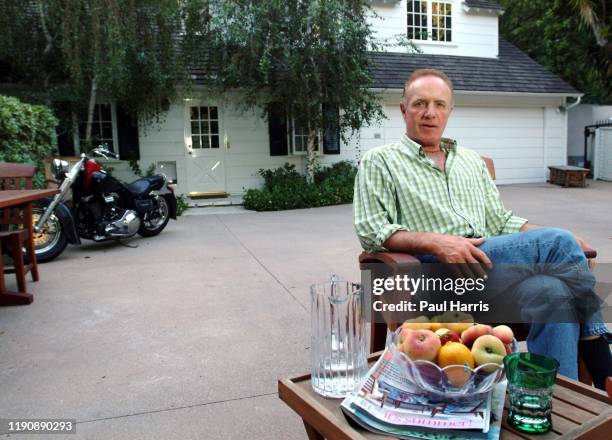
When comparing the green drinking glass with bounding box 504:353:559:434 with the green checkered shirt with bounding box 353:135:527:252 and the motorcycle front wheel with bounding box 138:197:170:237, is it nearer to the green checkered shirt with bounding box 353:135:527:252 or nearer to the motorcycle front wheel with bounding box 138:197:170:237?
the green checkered shirt with bounding box 353:135:527:252

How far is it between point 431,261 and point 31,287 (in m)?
3.71

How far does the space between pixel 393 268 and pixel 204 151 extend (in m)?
9.34

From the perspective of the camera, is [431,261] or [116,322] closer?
[431,261]

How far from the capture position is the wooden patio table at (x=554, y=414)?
1.22 m

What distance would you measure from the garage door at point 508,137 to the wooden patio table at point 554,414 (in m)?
11.7

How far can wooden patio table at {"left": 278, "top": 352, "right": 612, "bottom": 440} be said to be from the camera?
1.22 m

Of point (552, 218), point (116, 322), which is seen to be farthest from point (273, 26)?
point (116, 322)

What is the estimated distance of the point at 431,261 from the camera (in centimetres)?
205

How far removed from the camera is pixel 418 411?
4.07 ft

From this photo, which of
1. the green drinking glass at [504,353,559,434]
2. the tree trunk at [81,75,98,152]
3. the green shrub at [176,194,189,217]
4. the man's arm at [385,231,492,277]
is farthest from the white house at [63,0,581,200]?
the green drinking glass at [504,353,559,434]

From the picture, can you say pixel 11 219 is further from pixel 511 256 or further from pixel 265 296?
pixel 511 256

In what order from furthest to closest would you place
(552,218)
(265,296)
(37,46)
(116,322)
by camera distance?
(37,46), (552,218), (265,296), (116,322)

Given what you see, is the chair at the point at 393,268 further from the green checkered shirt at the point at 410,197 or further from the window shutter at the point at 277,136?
the window shutter at the point at 277,136

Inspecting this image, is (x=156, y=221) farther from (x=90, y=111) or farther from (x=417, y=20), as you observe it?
(x=417, y=20)
